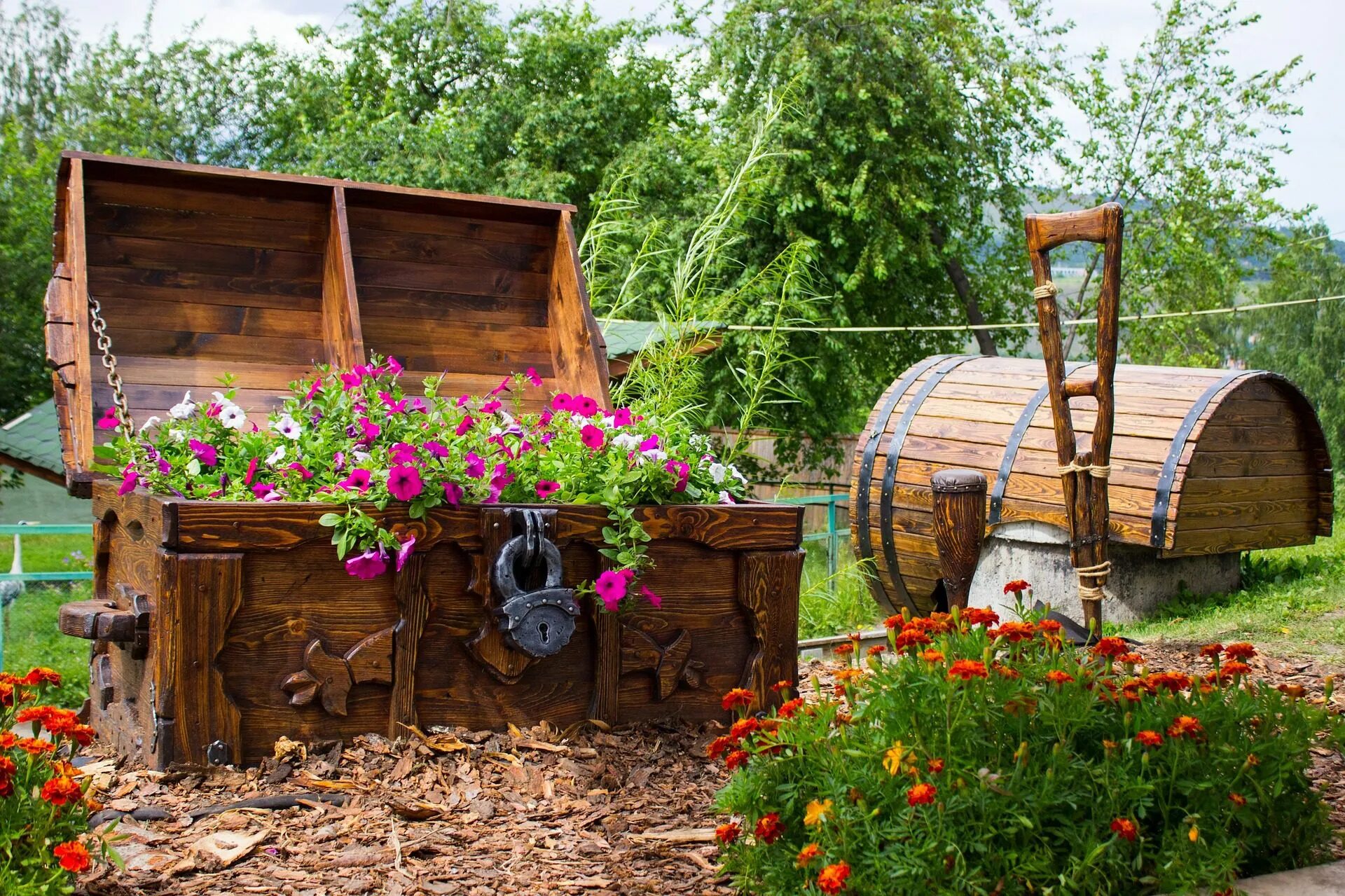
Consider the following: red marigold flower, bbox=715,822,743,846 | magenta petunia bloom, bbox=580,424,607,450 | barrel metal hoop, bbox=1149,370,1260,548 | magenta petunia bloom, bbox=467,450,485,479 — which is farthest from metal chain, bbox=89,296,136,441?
barrel metal hoop, bbox=1149,370,1260,548

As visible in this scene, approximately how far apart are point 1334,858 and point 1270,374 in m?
4.98

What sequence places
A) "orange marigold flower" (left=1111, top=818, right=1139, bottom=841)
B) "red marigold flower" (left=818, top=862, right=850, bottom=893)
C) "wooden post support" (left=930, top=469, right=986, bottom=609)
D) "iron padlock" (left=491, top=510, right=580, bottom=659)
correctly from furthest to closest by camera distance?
1. "wooden post support" (left=930, top=469, right=986, bottom=609)
2. "iron padlock" (left=491, top=510, right=580, bottom=659)
3. "orange marigold flower" (left=1111, top=818, right=1139, bottom=841)
4. "red marigold flower" (left=818, top=862, right=850, bottom=893)

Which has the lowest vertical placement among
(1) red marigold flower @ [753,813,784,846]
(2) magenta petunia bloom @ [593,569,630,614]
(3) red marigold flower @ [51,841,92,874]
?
(3) red marigold flower @ [51,841,92,874]

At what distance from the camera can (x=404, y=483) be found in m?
2.98

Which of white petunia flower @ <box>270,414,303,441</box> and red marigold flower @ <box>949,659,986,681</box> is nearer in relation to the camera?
red marigold flower @ <box>949,659,986,681</box>

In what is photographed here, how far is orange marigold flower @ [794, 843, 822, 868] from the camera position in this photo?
192 centimetres

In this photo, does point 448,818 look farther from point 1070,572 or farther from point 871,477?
point 871,477

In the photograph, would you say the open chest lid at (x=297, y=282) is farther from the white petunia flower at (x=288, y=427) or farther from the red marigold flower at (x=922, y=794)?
the red marigold flower at (x=922, y=794)

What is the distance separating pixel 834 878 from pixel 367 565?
1.57 m

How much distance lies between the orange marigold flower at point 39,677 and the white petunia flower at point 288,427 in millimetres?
1079

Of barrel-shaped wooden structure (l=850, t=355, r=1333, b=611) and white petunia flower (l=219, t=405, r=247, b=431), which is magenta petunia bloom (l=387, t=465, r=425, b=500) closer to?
white petunia flower (l=219, t=405, r=247, b=431)

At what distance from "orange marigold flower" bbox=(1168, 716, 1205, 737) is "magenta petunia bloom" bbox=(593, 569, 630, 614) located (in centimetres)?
148

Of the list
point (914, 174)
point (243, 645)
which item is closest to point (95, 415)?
→ point (243, 645)

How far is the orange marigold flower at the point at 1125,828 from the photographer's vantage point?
189 centimetres
